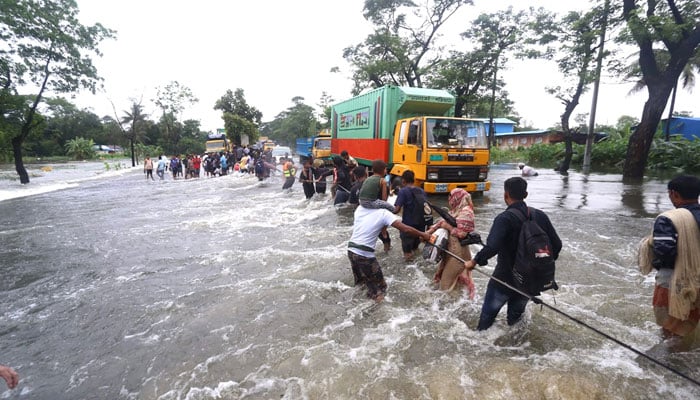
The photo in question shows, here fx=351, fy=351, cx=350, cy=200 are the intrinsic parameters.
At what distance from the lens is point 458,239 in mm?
4121

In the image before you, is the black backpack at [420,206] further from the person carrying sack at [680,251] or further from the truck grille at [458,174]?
Answer: the truck grille at [458,174]

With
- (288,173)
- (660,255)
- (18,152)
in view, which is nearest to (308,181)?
(288,173)

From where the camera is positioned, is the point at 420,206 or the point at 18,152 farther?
the point at 18,152

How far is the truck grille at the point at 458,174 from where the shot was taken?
928 centimetres

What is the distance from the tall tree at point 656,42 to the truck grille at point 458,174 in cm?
760

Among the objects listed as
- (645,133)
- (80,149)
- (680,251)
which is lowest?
(680,251)

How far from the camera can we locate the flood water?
114 inches

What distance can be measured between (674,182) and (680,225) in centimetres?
35

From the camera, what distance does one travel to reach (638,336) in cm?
339

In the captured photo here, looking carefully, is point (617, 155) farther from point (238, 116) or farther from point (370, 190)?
point (238, 116)

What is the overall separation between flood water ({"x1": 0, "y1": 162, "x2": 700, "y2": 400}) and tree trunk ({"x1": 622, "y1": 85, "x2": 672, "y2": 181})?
339 inches

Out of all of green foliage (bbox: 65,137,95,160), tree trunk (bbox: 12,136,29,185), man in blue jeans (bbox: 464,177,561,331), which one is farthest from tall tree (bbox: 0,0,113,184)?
green foliage (bbox: 65,137,95,160)

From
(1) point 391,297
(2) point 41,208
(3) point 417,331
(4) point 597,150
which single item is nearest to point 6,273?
(1) point 391,297

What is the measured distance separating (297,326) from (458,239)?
2100 mm
